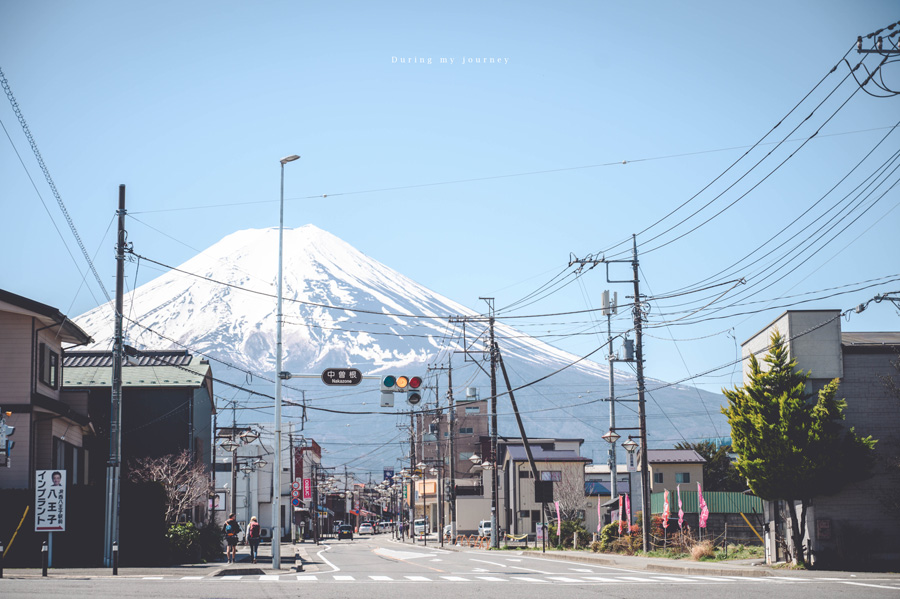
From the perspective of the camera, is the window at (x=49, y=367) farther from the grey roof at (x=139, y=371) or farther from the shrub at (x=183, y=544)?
the grey roof at (x=139, y=371)

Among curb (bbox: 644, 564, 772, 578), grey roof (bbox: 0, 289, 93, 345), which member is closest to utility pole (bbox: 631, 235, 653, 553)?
curb (bbox: 644, 564, 772, 578)

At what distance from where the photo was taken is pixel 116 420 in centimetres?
2895

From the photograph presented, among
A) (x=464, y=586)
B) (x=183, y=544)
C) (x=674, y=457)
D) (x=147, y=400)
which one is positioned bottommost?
(x=183, y=544)

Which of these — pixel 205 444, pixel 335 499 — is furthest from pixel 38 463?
pixel 335 499

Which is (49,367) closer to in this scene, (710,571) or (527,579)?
(527,579)

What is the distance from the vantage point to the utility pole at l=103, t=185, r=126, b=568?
28672 mm

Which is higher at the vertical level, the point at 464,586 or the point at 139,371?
the point at 139,371

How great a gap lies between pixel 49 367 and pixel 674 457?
57.1 metres

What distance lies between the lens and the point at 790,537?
29.5 metres

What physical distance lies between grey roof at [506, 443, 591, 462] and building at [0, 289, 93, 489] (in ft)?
168

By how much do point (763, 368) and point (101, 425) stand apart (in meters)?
30.3

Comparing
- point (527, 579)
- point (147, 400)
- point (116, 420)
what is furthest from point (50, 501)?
point (147, 400)

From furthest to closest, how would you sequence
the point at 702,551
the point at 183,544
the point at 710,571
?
the point at 183,544
the point at 702,551
the point at 710,571

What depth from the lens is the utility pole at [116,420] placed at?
28.7 m
